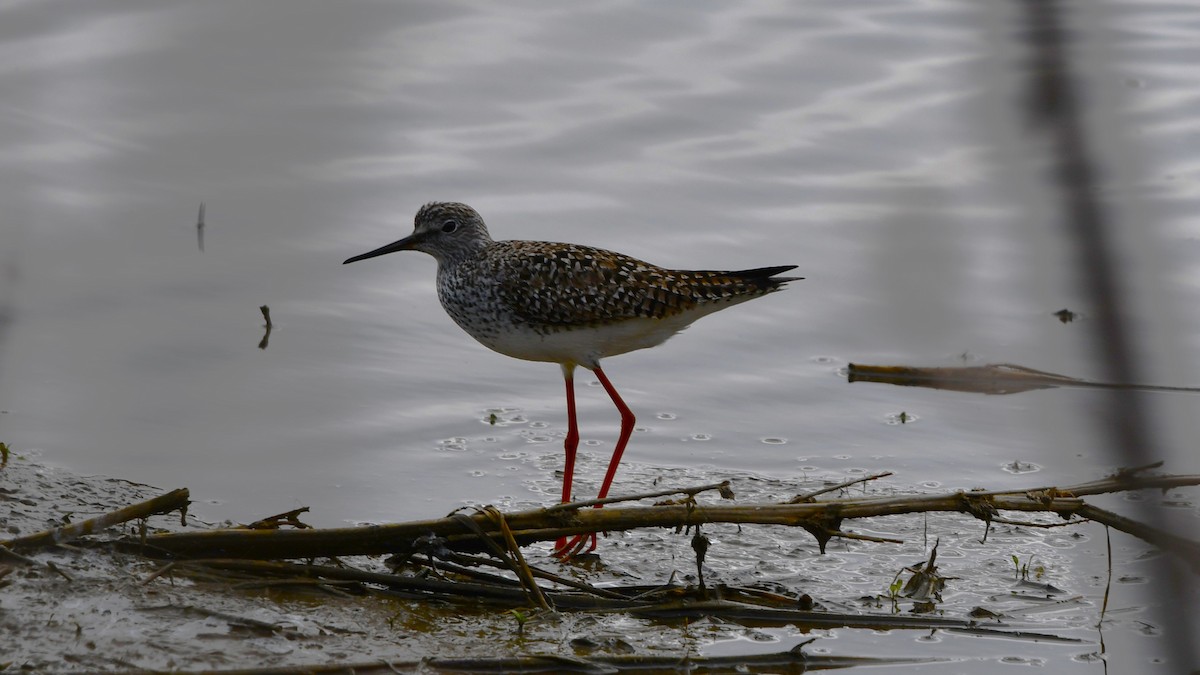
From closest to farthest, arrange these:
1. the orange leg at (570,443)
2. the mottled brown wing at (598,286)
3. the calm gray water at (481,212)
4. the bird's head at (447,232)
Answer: the orange leg at (570,443) < the mottled brown wing at (598,286) < the calm gray water at (481,212) < the bird's head at (447,232)

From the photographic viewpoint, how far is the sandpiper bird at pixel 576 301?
6.66m

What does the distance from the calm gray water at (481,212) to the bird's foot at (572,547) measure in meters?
0.48

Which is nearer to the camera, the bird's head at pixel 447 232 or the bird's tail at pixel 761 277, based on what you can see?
the bird's tail at pixel 761 277

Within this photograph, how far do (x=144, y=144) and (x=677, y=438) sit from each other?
5339 mm

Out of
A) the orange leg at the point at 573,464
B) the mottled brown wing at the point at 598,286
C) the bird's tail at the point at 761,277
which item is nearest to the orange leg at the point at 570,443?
the orange leg at the point at 573,464

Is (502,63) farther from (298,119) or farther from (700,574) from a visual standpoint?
(700,574)

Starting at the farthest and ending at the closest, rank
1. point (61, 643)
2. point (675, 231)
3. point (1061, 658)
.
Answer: point (675, 231) → point (1061, 658) → point (61, 643)

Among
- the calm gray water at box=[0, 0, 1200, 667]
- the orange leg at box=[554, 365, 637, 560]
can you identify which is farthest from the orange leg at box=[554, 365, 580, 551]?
the calm gray water at box=[0, 0, 1200, 667]

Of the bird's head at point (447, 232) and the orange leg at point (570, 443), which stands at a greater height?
the bird's head at point (447, 232)

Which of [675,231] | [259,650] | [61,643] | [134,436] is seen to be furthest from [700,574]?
[675,231]

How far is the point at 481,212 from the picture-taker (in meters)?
9.84

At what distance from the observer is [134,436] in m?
6.76

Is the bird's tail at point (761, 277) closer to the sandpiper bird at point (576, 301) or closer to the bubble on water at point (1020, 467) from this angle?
the sandpiper bird at point (576, 301)

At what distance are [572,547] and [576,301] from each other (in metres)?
1.27
